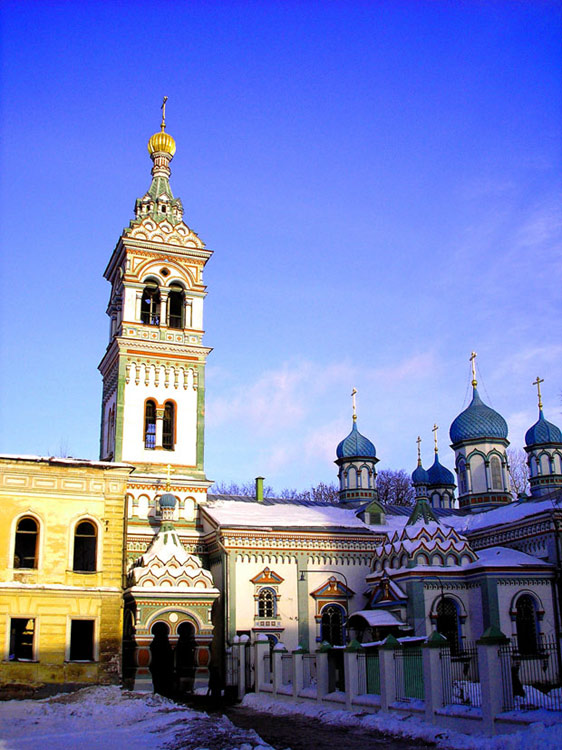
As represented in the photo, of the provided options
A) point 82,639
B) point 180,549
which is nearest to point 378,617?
point 180,549

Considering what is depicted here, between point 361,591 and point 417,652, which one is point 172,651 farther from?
point 417,652

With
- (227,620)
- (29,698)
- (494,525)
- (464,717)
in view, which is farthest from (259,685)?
(494,525)

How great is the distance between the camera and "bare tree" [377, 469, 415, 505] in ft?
169

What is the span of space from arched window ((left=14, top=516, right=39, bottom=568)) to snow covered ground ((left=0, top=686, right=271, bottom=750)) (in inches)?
139

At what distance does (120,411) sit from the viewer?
28.0 metres

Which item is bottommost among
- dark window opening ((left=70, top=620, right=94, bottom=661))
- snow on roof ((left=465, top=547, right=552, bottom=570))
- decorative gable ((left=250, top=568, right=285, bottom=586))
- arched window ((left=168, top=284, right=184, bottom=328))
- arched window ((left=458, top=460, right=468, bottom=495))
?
dark window opening ((left=70, top=620, right=94, bottom=661))

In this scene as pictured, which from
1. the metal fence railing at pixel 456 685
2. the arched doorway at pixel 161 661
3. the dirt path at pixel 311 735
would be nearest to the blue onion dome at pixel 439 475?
the arched doorway at pixel 161 661

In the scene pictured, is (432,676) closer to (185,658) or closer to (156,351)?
(185,658)

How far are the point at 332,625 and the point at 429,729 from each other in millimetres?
13688

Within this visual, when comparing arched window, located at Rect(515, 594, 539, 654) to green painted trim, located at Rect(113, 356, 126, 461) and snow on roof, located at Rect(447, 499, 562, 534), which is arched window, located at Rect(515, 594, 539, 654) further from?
green painted trim, located at Rect(113, 356, 126, 461)

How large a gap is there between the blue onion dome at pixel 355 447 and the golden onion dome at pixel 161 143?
47.7ft

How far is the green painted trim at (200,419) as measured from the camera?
28.6 m

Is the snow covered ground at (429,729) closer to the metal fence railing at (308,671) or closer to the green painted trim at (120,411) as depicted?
the metal fence railing at (308,671)

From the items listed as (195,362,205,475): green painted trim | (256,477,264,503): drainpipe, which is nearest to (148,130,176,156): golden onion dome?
(195,362,205,475): green painted trim
